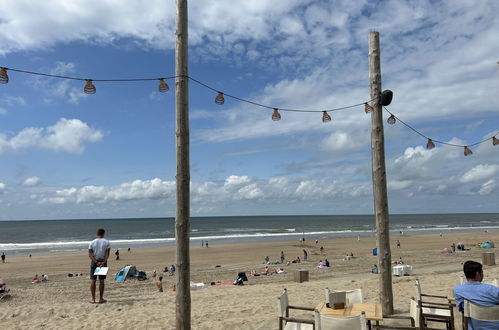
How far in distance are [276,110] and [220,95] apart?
57.4 inches

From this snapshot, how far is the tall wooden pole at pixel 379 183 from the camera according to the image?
607cm

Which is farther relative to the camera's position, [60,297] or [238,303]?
[60,297]

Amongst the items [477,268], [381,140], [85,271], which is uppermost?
[381,140]

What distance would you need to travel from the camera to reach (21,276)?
20625 millimetres

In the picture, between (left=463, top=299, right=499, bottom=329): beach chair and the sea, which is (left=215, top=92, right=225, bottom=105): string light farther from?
the sea

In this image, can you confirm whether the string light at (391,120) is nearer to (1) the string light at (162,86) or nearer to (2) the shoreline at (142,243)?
(1) the string light at (162,86)

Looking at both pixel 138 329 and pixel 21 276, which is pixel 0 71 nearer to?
pixel 138 329

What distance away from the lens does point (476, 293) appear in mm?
3764

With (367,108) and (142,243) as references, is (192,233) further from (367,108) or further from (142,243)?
(367,108)

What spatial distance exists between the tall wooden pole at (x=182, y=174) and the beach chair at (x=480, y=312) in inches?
117

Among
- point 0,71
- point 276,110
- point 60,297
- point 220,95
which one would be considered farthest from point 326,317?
point 60,297

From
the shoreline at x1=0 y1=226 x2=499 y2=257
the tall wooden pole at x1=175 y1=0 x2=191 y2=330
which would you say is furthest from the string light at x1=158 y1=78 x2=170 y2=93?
the shoreline at x1=0 y1=226 x2=499 y2=257

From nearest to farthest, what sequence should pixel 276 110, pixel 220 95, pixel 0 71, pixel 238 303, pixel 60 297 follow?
→ pixel 0 71, pixel 220 95, pixel 276 110, pixel 238 303, pixel 60 297

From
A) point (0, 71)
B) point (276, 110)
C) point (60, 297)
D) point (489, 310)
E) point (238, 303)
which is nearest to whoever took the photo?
point (489, 310)
